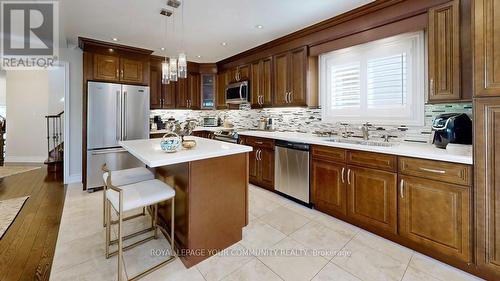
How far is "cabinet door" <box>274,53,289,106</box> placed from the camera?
3820 mm

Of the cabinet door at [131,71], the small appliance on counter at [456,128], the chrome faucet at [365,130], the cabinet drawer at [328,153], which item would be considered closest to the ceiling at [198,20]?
the cabinet door at [131,71]

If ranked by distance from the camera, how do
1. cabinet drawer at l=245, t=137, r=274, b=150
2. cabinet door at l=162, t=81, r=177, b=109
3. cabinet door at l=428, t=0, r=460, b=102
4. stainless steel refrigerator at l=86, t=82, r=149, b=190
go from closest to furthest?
cabinet door at l=428, t=0, r=460, b=102 < cabinet drawer at l=245, t=137, r=274, b=150 < stainless steel refrigerator at l=86, t=82, r=149, b=190 < cabinet door at l=162, t=81, r=177, b=109

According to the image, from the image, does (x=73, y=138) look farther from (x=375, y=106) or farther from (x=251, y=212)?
(x=375, y=106)

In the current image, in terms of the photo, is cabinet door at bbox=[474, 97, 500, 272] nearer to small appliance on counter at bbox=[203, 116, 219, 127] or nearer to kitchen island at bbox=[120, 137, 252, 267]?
kitchen island at bbox=[120, 137, 252, 267]

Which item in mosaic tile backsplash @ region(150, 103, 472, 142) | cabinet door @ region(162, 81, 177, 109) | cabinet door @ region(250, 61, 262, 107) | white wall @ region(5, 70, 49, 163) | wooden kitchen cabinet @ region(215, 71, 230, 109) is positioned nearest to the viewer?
mosaic tile backsplash @ region(150, 103, 472, 142)

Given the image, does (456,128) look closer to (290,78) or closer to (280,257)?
(280,257)

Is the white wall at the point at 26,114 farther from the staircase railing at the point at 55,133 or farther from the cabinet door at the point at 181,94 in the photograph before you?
the cabinet door at the point at 181,94

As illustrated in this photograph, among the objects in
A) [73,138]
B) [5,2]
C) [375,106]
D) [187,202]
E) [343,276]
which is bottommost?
[343,276]

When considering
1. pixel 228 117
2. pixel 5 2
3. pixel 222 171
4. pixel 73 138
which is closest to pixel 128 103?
pixel 73 138

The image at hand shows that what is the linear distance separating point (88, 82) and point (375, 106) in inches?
173

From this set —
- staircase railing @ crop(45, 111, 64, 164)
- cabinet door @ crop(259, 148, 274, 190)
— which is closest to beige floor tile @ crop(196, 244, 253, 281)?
cabinet door @ crop(259, 148, 274, 190)

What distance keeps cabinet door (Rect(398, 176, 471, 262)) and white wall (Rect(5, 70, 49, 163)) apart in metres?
8.18

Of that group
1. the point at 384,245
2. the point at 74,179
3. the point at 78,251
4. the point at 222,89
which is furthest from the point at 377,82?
the point at 74,179

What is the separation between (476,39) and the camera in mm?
1729
